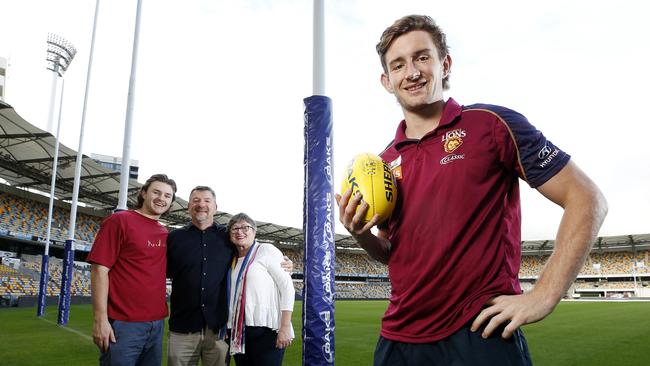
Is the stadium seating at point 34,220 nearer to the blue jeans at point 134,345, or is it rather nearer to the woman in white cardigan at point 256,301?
A: the blue jeans at point 134,345

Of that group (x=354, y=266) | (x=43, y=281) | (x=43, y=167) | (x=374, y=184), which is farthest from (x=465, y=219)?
(x=354, y=266)

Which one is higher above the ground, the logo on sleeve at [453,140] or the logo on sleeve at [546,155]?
the logo on sleeve at [453,140]

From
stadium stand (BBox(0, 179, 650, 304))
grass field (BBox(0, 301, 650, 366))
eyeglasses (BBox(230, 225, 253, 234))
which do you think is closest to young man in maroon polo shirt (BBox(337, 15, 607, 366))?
eyeglasses (BBox(230, 225, 253, 234))

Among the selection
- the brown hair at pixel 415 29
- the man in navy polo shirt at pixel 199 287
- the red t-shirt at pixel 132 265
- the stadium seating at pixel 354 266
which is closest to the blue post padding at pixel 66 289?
the man in navy polo shirt at pixel 199 287

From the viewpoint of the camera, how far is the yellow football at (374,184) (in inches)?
76.2

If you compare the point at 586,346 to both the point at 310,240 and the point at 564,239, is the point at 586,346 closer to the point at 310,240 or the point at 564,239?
the point at 310,240

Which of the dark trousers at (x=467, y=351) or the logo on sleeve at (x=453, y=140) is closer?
the dark trousers at (x=467, y=351)

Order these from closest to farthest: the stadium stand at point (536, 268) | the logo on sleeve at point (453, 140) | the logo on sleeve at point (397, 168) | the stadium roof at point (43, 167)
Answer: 1. the logo on sleeve at point (453, 140)
2. the logo on sleeve at point (397, 168)
3. the stadium roof at point (43, 167)
4. the stadium stand at point (536, 268)

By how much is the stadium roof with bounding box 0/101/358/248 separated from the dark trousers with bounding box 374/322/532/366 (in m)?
20.5

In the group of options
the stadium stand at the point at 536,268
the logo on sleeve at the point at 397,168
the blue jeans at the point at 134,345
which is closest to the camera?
the logo on sleeve at the point at 397,168

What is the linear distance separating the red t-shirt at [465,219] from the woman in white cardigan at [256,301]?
237 centimetres

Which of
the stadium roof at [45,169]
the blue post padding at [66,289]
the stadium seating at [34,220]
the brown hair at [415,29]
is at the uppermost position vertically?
the stadium roof at [45,169]

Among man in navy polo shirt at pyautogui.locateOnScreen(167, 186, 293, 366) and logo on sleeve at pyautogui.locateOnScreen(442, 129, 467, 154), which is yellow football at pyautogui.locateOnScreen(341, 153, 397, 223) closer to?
logo on sleeve at pyautogui.locateOnScreen(442, 129, 467, 154)

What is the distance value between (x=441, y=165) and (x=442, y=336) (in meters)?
0.69
